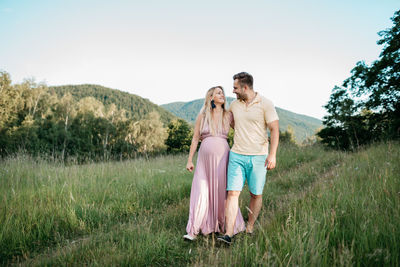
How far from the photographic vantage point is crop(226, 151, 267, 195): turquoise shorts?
10.9ft

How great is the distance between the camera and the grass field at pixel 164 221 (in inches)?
81.2

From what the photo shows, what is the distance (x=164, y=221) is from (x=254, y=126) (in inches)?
81.4

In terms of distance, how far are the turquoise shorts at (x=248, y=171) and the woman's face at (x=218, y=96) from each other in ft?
2.98

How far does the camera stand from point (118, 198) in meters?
4.63

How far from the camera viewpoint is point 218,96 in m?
3.72

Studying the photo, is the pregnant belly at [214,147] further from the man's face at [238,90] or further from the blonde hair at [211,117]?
the man's face at [238,90]

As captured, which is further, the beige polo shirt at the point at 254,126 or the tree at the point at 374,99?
the tree at the point at 374,99

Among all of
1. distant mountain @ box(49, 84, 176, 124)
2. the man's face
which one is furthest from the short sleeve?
distant mountain @ box(49, 84, 176, 124)

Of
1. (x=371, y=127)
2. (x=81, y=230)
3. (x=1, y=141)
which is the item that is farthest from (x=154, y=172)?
(x=1, y=141)

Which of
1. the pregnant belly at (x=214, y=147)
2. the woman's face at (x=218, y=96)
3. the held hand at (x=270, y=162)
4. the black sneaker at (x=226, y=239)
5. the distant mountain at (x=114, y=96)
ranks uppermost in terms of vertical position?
the distant mountain at (x=114, y=96)

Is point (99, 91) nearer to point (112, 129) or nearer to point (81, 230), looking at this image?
point (112, 129)

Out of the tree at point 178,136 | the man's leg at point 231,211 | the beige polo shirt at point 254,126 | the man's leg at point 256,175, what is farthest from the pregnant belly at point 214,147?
the tree at point 178,136

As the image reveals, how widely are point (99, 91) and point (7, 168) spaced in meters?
176

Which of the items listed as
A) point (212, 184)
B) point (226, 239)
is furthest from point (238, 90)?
point (226, 239)
